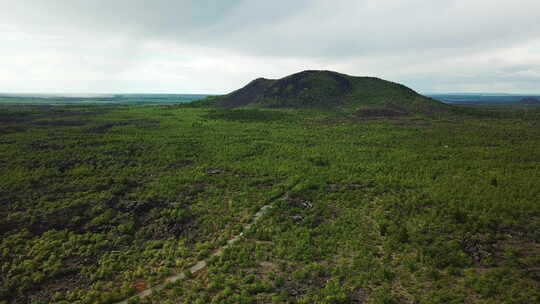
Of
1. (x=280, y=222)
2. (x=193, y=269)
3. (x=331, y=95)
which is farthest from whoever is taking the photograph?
(x=331, y=95)

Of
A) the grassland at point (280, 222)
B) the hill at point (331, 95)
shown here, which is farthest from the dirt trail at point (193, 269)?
the hill at point (331, 95)

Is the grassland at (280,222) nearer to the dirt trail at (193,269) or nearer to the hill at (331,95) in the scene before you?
the dirt trail at (193,269)

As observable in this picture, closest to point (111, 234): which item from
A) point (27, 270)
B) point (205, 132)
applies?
point (27, 270)

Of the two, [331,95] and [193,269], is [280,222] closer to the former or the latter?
[193,269]

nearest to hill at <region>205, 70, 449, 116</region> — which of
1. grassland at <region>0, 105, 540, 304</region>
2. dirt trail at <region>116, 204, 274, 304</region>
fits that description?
grassland at <region>0, 105, 540, 304</region>

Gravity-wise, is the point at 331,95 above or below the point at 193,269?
above

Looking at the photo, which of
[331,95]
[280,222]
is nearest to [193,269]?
[280,222]

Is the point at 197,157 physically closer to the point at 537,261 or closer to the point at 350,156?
the point at 350,156
